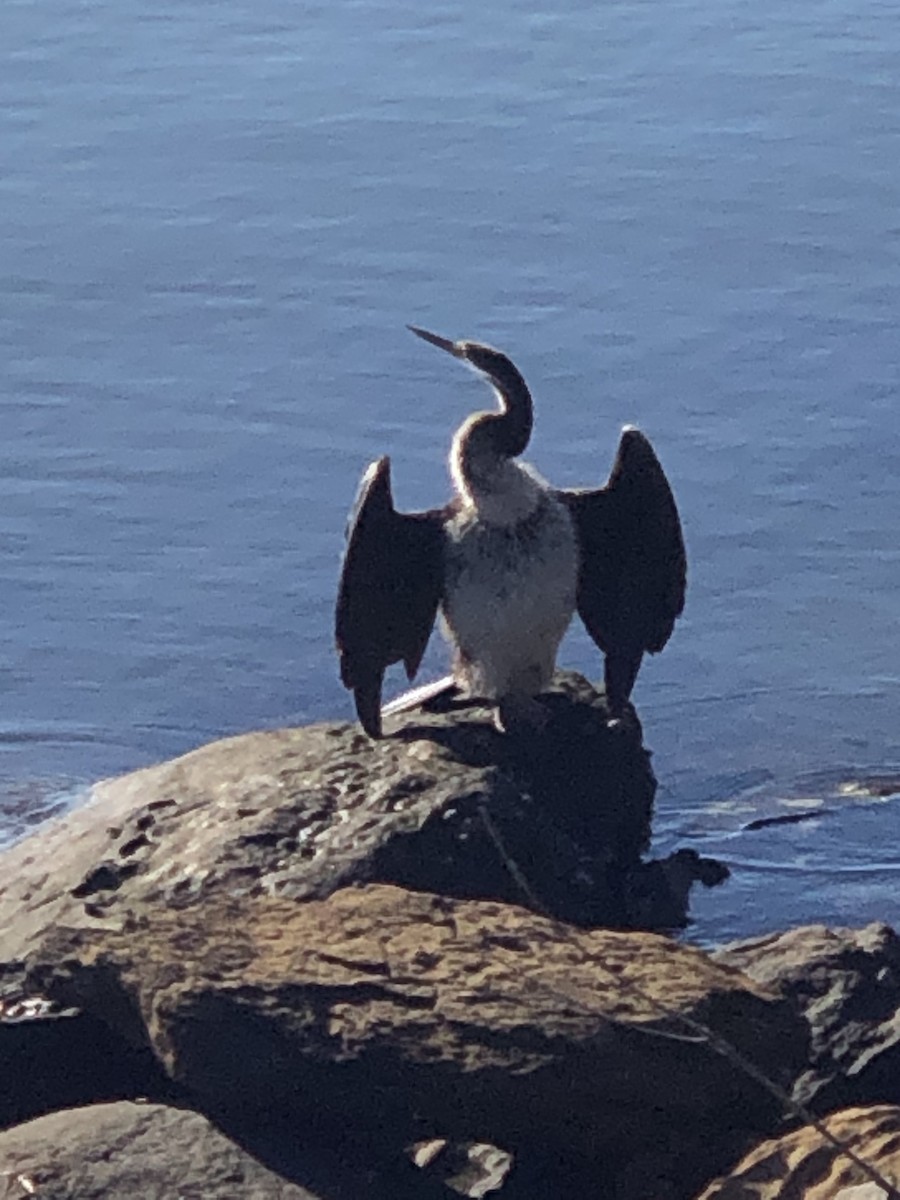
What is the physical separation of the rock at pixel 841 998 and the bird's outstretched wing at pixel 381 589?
6.10ft

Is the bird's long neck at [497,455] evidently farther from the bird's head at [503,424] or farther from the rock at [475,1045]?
the rock at [475,1045]

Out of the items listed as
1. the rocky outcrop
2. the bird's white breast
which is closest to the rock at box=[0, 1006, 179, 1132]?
the rocky outcrop

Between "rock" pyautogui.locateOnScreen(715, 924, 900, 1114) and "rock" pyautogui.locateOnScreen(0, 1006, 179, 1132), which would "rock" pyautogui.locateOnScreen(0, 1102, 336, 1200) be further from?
"rock" pyautogui.locateOnScreen(715, 924, 900, 1114)

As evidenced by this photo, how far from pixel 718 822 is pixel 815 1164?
3.95 m

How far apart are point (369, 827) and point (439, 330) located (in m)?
5.97

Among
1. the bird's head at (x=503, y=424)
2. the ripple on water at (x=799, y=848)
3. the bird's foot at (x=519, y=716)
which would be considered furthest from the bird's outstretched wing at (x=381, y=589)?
the ripple on water at (x=799, y=848)

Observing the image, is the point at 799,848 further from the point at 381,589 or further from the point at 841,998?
the point at 841,998

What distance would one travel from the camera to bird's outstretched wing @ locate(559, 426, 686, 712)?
30.0ft

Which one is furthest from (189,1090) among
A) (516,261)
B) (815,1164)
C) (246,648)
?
(516,261)

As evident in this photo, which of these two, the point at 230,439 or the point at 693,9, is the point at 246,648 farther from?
the point at 693,9

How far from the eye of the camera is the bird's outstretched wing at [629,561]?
914 centimetres

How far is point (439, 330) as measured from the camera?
13.4 metres

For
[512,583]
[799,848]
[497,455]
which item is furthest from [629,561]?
[799,848]

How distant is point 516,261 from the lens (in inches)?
565
